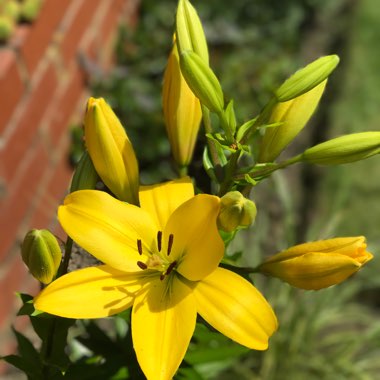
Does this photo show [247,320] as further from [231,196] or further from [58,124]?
[58,124]

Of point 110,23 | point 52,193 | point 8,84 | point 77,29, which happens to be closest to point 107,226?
point 8,84

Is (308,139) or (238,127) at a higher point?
(238,127)

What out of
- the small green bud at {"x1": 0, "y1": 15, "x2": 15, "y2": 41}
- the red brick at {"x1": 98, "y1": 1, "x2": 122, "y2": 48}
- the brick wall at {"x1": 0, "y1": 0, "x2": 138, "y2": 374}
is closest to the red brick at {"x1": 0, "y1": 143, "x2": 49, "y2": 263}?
the brick wall at {"x1": 0, "y1": 0, "x2": 138, "y2": 374}

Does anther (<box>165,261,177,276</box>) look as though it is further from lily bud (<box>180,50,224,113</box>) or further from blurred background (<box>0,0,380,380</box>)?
blurred background (<box>0,0,380,380</box>)

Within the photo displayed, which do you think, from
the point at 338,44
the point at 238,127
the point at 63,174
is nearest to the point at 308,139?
the point at 338,44

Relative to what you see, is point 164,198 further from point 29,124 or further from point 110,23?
point 110,23

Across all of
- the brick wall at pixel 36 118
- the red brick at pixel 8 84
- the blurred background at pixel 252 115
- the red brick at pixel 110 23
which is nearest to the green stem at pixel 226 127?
the blurred background at pixel 252 115
